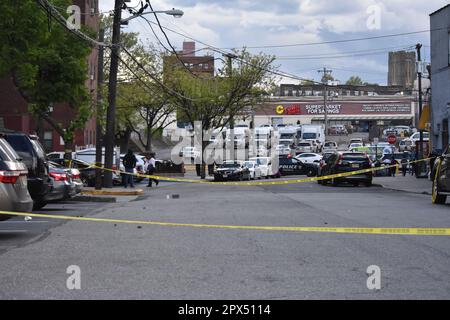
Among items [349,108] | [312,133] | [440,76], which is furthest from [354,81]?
[440,76]

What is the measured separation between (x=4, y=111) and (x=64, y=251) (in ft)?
145

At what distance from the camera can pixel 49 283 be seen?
841 centimetres

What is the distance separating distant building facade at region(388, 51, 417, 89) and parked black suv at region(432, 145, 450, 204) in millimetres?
134163

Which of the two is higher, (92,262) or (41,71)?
(41,71)

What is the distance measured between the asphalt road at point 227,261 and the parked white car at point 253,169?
30.9 metres

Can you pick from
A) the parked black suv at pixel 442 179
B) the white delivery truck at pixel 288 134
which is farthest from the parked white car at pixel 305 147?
the parked black suv at pixel 442 179

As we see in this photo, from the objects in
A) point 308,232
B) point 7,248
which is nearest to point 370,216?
point 308,232

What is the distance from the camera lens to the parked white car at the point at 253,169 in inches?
1859

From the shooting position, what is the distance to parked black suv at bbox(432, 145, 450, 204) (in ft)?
63.4

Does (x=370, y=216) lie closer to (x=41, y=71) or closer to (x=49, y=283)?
(x=49, y=283)

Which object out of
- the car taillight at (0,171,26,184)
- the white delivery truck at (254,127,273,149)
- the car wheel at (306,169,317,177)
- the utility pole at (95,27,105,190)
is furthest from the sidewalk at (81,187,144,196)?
the white delivery truck at (254,127,273,149)

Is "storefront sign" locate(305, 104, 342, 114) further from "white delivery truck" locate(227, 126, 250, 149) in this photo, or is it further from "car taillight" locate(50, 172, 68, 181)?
"car taillight" locate(50, 172, 68, 181)

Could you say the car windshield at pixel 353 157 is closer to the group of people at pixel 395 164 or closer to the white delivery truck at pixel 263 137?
the group of people at pixel 395 164

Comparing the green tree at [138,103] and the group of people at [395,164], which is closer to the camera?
the group of people at [395,164]
